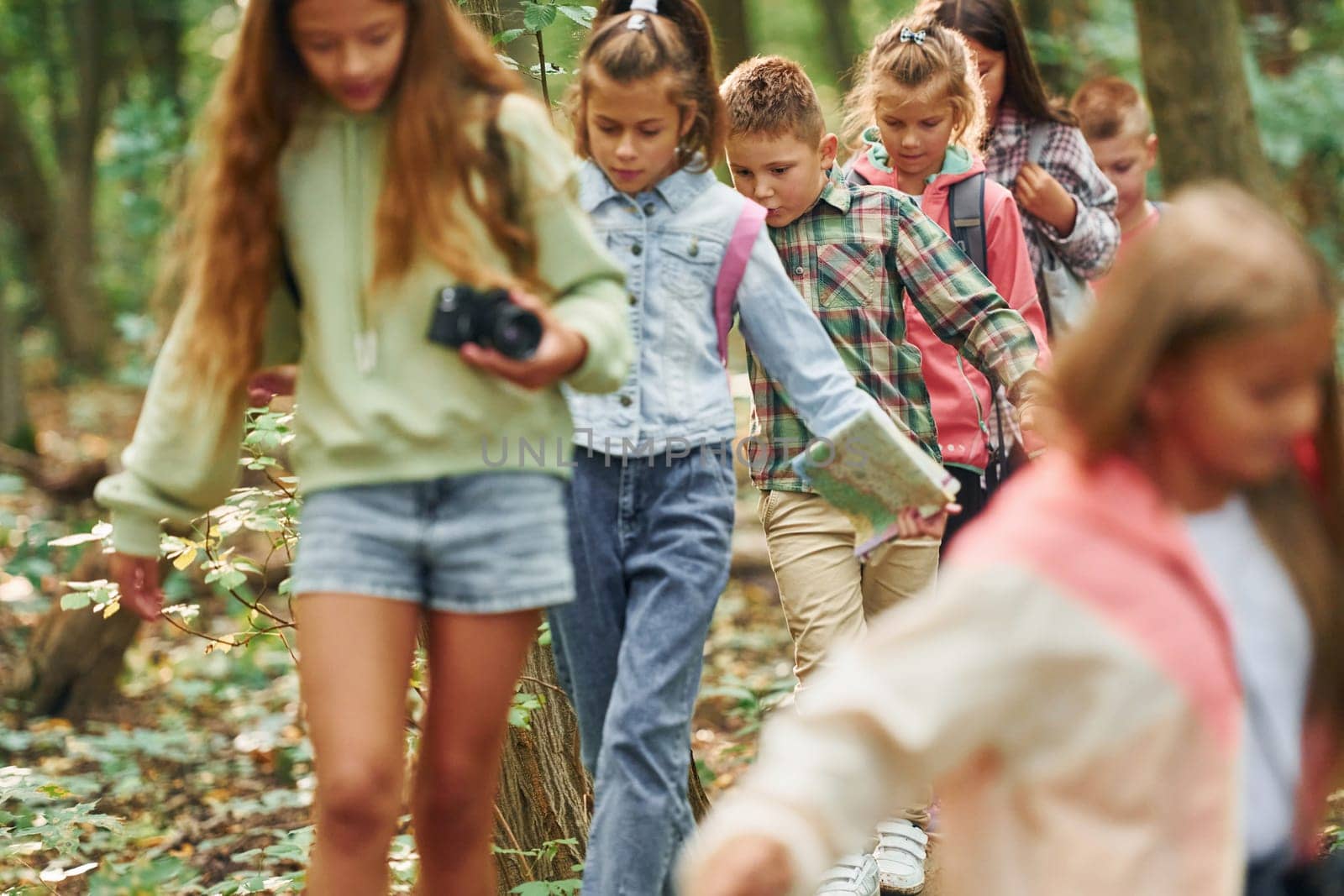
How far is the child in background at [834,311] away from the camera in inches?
163

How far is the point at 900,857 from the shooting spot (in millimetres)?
4430

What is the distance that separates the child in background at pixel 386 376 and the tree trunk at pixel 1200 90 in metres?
6.24

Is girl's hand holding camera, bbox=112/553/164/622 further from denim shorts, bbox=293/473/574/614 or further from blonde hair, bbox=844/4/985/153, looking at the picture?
blonde hair, bbox=844/4/985/153

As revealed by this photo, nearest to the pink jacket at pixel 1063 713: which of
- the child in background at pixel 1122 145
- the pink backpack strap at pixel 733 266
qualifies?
the pink backpack strap at pixel 733 266

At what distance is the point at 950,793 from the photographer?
2164mm

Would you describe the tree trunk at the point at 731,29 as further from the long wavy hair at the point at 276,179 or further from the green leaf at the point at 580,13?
the long wavy hair at the point at 276,179

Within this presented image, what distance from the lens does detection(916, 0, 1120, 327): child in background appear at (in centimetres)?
522

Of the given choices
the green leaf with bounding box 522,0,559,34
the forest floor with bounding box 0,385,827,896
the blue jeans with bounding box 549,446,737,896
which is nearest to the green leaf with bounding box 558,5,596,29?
the green leaf with bounding box 522,0,559,34

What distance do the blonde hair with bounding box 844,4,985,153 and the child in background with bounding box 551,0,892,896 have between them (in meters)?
1.18

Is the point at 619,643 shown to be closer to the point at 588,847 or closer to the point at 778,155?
the point at 588,847

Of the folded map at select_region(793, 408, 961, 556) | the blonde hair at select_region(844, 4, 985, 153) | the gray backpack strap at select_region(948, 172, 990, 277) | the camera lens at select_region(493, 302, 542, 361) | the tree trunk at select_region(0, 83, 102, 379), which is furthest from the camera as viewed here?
the tree trunk at select_region(0, 83, 102, 379)

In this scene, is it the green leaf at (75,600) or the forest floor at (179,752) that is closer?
the green leaf at (75,600)

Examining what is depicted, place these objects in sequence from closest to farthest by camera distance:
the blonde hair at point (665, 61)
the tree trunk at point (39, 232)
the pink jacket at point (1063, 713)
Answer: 1. the pink jacket at point (1063, 713)
2. the blonde hair at point (665, 61)
3. the tree trunk at point (39, 232)

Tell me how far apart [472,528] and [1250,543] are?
1.29 meters
